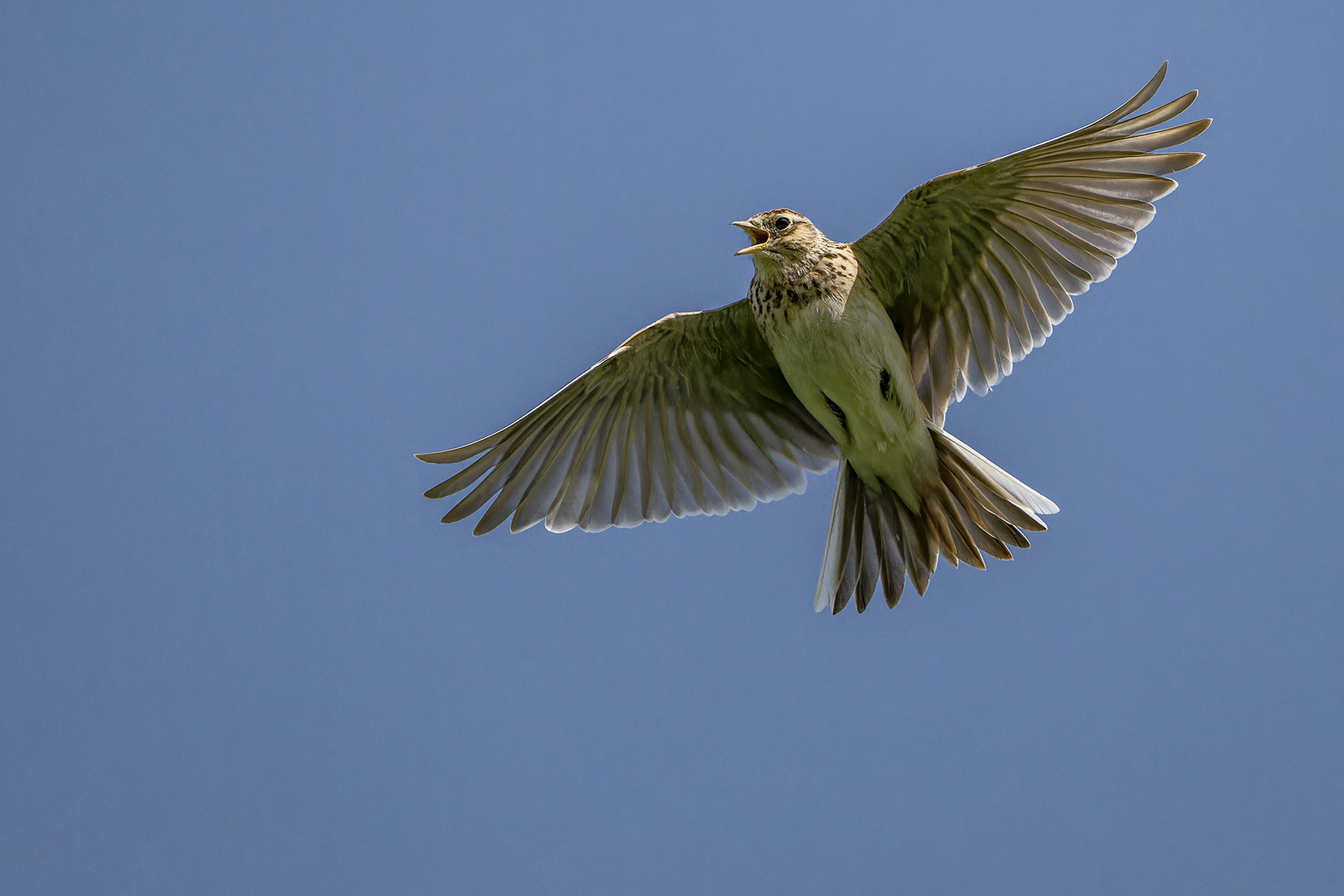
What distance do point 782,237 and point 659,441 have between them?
166 centimetres

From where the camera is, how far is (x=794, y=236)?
6.03 m

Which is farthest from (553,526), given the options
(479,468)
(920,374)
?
(920,374)

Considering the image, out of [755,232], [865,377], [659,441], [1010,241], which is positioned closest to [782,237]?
[755,232]

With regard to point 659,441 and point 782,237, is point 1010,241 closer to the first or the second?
point 782,237

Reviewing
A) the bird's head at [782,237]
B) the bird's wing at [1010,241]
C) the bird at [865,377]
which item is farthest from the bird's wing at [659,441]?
the bird's wing at [1010,241]

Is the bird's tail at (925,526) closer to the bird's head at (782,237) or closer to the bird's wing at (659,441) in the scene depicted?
the bird's wing at (659,441)

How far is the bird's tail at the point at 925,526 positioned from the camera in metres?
6.05

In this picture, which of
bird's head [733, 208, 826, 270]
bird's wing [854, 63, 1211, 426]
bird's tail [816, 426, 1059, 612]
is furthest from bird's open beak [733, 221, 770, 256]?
bird's tail [816, 426, 1059, 612]

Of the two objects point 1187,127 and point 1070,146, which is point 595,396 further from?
point 1187,127

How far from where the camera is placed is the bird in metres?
5.91

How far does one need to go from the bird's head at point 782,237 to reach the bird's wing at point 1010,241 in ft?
0.91

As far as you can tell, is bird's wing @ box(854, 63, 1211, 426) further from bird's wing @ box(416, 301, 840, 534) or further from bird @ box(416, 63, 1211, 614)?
bird's wing @ box(416, 301, 840, 534)

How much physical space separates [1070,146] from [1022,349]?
3.65 feet

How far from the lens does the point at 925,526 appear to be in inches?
252
